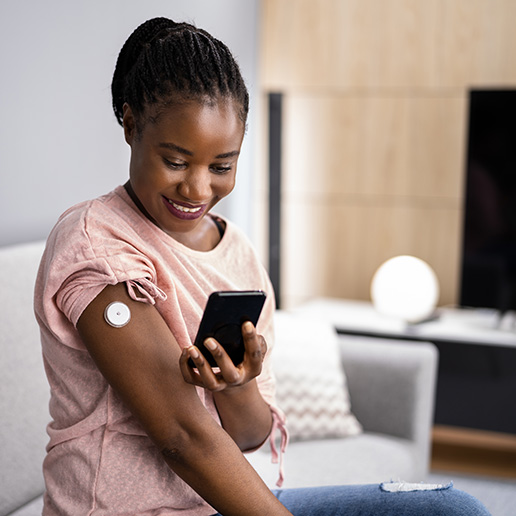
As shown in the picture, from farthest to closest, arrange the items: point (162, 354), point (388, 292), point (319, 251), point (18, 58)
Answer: point (319, 251) → point (388, 292) → point (18, 58) → point (162, 354)

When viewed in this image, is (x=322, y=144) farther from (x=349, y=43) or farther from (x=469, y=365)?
(x=469, y=365)

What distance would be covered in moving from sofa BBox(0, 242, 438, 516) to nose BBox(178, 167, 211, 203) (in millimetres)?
743

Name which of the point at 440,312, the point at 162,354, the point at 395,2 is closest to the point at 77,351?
the point at 162,354

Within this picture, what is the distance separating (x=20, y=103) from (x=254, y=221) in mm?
1734

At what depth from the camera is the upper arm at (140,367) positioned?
97 centimetres

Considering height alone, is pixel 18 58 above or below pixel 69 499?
above

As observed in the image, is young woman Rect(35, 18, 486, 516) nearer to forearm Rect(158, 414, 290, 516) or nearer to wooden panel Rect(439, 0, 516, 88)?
forearm Rect(158, 414, 290, 516)

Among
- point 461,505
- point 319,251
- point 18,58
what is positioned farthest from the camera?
point 319,251

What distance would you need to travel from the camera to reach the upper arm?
3.19ft

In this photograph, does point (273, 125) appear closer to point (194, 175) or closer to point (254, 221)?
point (254, 221)

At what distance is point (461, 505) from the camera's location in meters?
1.08

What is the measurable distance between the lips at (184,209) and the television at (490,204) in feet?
6.95

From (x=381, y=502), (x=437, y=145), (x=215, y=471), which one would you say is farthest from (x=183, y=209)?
(x=437, y=145)

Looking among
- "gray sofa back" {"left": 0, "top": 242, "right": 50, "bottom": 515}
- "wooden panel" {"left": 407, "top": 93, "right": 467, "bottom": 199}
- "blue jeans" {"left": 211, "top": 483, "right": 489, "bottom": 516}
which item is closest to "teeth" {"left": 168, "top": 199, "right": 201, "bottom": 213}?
"blue jeans" {"left": 211, "top": 483, "right": 489, "bottom": 516}
